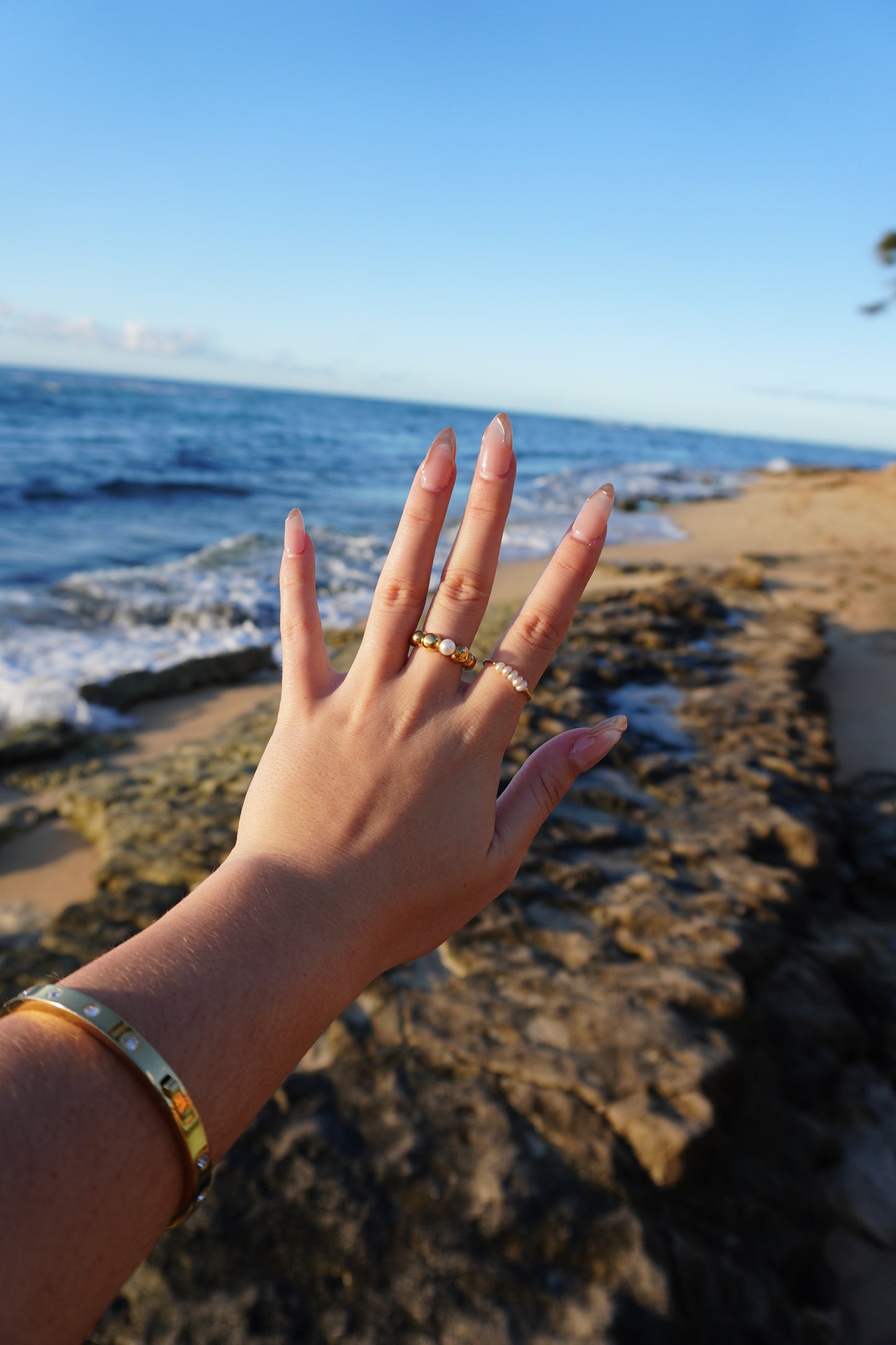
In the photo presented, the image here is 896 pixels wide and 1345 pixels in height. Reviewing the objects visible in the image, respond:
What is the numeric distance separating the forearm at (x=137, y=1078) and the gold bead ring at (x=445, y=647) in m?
0.48

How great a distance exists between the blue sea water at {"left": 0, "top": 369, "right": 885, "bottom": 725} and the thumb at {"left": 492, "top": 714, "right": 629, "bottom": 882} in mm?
3639

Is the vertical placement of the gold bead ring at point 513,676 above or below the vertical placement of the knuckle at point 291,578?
below

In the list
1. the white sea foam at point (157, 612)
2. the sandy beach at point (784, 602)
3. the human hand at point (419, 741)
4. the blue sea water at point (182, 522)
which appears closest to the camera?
the human hand at point (419, 741)

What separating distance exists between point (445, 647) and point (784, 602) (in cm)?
583

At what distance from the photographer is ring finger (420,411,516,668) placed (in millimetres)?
1309

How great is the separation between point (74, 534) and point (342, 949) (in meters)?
10.5

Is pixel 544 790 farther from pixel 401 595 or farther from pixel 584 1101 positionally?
pixel 584 1101

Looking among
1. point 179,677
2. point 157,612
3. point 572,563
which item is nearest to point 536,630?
point 572,563

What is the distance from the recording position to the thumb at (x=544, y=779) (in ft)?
4.31

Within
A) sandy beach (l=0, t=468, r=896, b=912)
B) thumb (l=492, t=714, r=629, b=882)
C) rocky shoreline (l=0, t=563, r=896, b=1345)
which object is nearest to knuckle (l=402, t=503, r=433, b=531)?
thumb (l=492, t=714, r=629, b=882)

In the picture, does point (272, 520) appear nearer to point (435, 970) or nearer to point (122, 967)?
point (435, 970)

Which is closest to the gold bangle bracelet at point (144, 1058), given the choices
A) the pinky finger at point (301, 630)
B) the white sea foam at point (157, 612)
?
the pinky finger at point (301, 630)

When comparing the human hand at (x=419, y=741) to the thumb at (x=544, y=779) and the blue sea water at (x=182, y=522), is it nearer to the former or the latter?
the thumb at (x=544, y=779)

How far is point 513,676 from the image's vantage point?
131 centimetres
